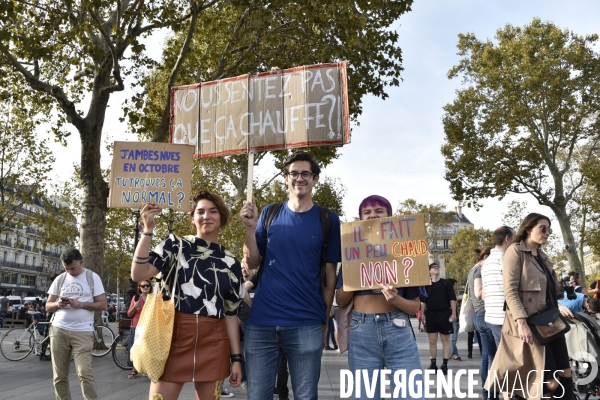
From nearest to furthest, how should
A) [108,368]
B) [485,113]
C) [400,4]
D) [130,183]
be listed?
1. [130,183]
2. [108,368]
3. [400,4]
4. [485,113]

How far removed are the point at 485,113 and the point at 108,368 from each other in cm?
2085

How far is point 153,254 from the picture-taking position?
353 centimetres

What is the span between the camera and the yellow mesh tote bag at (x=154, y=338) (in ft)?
11.0

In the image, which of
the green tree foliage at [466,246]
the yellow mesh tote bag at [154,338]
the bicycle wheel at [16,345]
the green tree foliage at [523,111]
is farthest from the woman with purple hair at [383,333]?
the green tree foliage at [466,246]

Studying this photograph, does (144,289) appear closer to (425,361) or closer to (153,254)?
(425,361)

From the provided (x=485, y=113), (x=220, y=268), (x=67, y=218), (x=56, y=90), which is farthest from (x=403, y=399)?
(x=67, y=218)

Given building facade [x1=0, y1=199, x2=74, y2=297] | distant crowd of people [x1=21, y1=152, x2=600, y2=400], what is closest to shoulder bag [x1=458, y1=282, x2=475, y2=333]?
distant crowd of people [x1=21, y1=152, x2=600, y2=400]

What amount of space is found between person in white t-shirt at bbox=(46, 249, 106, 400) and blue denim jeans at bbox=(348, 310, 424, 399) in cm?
335

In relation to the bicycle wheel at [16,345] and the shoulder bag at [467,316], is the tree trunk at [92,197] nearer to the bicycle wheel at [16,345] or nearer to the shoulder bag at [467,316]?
the bicycle wheel at [16,345]

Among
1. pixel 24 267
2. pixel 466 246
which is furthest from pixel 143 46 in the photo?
pixel 24 267

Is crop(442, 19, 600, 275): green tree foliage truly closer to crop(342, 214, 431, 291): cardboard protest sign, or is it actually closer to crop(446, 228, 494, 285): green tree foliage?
crop(342, 214, 431, 291): cardboard protest sign

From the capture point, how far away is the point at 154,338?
3.38m

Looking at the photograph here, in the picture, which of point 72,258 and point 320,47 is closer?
point 72,258

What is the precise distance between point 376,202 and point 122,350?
9.88 meters
